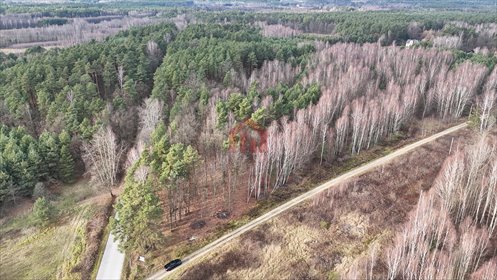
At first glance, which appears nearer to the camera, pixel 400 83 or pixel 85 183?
pixel 85 183

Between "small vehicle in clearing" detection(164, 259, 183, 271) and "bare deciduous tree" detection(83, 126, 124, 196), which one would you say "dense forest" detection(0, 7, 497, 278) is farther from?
"small vehicle in clearing" detection(164, 259, 183, 271)

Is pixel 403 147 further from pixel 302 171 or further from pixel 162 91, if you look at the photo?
pixel 162 91

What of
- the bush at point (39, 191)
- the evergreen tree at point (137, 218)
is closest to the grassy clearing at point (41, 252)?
the bush at point (39, 191)

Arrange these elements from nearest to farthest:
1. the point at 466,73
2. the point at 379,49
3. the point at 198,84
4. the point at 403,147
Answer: the point at 403,147, the point at 198,84, the point at 466,73, the point at 379,49

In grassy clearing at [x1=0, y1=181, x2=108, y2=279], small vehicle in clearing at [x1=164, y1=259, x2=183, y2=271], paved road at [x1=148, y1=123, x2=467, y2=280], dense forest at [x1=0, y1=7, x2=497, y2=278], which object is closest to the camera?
small vehicle in clearing at [x1=164, y1=259, x2=183, y2=271]

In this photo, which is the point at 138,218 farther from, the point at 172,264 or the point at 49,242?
the point at 49,242

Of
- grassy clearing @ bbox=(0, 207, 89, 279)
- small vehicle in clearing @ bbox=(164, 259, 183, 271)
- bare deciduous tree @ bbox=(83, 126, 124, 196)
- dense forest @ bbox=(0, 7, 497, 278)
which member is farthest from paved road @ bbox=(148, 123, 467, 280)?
bare deciduous tree @ bbox=(83, 126, 124, 196)

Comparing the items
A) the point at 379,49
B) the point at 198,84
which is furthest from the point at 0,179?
the point at 379,49

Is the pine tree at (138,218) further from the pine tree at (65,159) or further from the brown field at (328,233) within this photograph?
the pine tree at (65,159)
